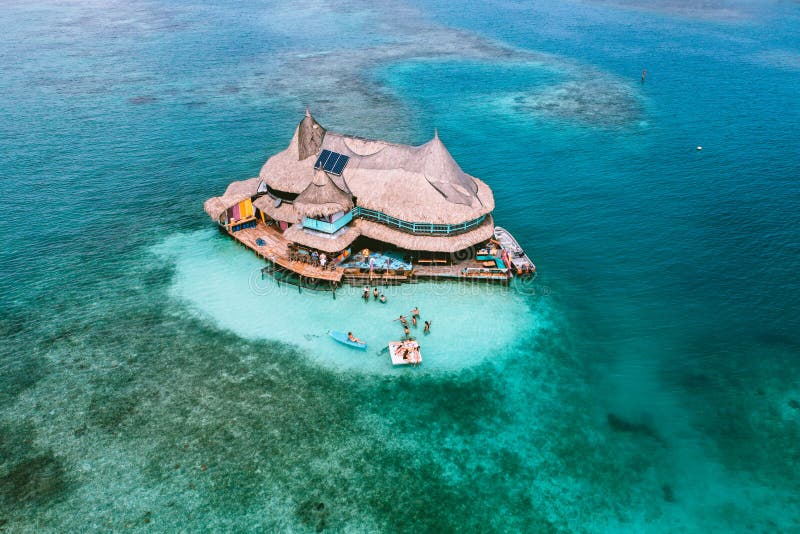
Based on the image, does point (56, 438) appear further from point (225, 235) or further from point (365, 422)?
point (225, 235)

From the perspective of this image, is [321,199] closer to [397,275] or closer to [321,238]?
[321,238]

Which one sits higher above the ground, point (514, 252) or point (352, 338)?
point (514, 252)

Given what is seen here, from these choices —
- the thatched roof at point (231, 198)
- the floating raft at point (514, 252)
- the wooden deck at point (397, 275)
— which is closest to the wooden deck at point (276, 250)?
the wooden deck at point (397, 275)

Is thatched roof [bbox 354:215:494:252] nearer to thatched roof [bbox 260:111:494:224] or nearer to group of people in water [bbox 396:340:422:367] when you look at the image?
thatched roof [bbox 260:111:494:224]

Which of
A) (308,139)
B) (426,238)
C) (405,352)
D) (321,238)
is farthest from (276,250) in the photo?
(405,352)

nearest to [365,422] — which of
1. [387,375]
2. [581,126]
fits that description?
[387,375]

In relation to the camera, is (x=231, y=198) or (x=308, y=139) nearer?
(x=308, y=139)
